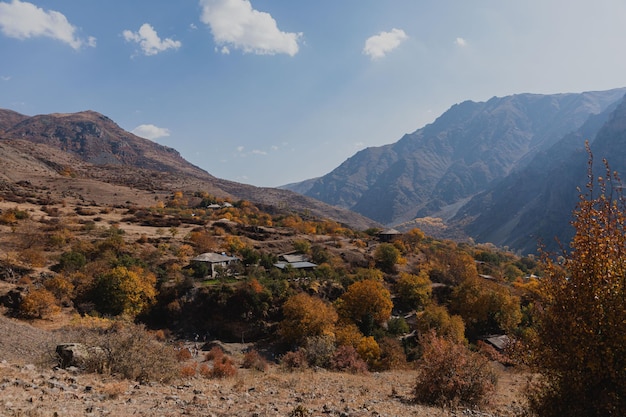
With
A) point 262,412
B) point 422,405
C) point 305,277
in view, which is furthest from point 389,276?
point 262,412

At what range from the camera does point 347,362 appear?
23922 mm

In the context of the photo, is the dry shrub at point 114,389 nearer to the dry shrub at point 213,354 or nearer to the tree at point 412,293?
the dry shrub at point 213,354

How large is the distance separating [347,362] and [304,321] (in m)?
6.67

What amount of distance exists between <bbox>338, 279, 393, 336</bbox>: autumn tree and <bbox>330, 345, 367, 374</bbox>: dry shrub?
914 centimetres

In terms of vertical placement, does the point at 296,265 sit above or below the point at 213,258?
below

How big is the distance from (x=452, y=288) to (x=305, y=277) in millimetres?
20404

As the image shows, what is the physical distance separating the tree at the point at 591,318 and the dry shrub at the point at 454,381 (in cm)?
517

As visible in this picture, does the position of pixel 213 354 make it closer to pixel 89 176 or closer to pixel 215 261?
pixel 215 261

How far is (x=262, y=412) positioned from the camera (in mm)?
9445

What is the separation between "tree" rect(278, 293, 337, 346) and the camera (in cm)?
2966

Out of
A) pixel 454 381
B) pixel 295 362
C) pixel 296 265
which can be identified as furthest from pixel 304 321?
pixel 454 381

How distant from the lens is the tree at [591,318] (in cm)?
708

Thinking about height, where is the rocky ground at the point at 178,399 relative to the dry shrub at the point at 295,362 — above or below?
above

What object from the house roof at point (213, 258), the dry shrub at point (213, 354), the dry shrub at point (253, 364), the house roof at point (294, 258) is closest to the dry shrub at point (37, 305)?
the dry shrub at point (213, 354)
